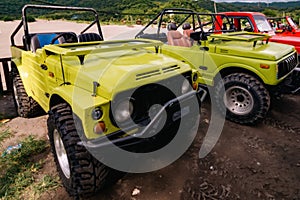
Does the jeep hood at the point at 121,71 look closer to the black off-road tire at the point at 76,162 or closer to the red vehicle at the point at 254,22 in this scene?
the black off-road tire at the point at 76,162

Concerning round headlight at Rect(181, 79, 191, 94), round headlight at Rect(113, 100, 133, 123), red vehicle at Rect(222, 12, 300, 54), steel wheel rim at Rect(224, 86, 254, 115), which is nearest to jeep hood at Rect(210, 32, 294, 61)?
steel wheel rim at Rect(224, 86, 254, 115)

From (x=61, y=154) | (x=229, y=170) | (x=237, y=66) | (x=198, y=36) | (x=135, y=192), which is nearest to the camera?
(x=135, y=192)

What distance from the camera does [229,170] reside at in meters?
2.92

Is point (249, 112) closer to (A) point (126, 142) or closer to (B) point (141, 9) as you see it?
(A) point (126, 142)

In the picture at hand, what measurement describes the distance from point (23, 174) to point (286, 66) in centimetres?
431

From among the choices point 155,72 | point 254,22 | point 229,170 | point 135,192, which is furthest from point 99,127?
point 254,22

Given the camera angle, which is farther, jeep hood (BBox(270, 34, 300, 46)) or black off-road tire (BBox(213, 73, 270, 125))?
jeep hood (BBox(270, 34, 300, 46))

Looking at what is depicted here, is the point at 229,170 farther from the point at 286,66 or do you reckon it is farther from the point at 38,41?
the point at 38,41

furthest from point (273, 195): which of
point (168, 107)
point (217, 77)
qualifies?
point (217, 77)

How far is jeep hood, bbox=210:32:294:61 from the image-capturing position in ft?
12.4

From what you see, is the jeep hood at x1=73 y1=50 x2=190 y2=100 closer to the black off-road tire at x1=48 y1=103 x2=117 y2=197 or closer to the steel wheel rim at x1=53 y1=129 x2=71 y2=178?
the black off-road tire at x1=48 y1=103 x2=117 y2=197

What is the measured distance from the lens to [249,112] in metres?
4.02

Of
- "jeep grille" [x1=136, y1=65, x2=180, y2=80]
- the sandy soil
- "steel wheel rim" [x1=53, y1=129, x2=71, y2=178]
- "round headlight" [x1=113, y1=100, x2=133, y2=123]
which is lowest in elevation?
the sandy soil

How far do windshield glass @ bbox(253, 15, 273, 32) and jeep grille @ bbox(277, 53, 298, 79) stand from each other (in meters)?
2.33
